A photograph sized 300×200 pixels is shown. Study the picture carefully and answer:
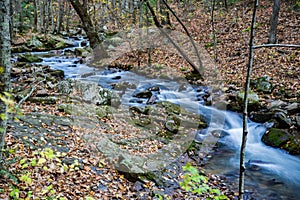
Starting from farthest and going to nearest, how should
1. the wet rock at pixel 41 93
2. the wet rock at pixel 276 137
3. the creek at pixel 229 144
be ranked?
the wet rock at pixel 41 93 → the wet rock at pixel 276 137 → the creek at pixel 229 144

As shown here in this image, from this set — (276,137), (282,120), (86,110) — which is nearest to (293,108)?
(282,120)

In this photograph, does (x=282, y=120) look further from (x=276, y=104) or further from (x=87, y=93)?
(x=87, y=93)

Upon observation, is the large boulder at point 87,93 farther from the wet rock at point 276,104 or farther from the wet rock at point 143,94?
the wet rock at point 276,104

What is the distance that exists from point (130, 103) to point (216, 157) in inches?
182

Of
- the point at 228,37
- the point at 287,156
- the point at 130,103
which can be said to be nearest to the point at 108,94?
the point at 130,103

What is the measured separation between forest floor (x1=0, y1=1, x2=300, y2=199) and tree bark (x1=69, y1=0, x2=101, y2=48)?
192 inches

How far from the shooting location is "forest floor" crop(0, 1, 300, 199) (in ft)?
14.8

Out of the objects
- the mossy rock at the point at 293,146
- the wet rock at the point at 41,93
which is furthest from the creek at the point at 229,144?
the wet rock at the point at 41,93

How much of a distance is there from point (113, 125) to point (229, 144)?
4136 mm

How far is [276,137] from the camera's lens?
8586 millimetres

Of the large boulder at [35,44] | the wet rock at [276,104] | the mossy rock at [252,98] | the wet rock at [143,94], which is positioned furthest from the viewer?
the large boulder at [35,44]

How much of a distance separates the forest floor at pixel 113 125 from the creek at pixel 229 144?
992 millimetres

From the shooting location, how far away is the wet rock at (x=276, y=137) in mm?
8290

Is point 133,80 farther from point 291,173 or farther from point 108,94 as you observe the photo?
point 291,173
